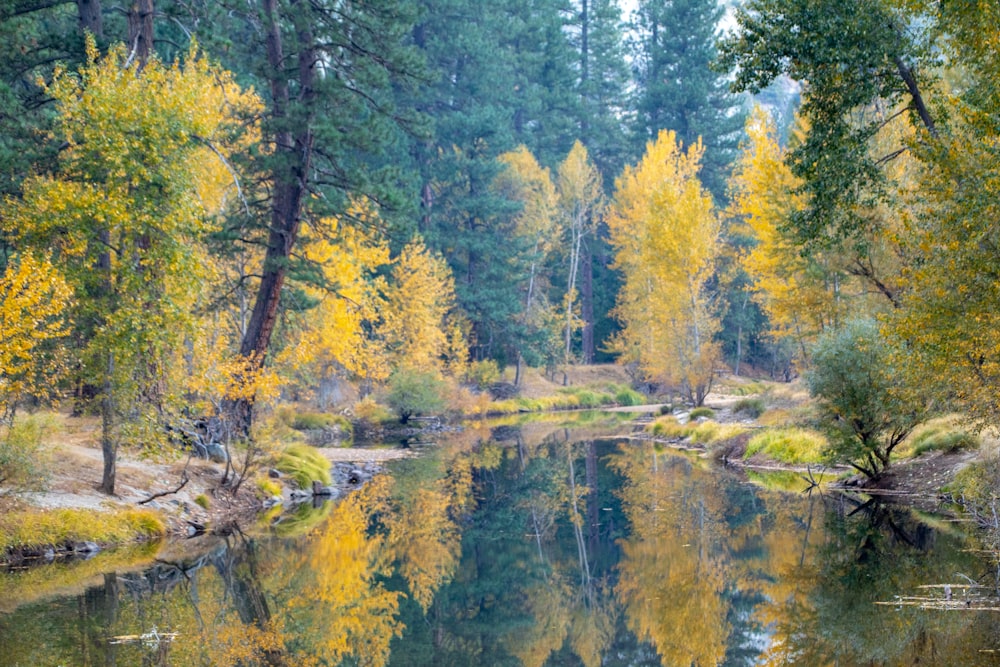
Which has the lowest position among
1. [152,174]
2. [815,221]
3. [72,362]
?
[72,362]

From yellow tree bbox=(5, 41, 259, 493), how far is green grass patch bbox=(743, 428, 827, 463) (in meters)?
13.8

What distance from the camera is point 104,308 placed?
13844mm

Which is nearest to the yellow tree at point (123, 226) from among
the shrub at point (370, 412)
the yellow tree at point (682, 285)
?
the shrub at point (370, 412)

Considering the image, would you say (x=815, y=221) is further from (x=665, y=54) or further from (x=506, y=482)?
(x=665, y=54)

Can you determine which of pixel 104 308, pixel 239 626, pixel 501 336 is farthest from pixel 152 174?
pixel 501 336

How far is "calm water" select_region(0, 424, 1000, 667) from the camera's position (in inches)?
330

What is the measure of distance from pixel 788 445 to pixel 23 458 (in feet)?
53.3

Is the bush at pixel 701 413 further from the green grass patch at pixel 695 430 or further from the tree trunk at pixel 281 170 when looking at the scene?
the tree trunk at pixel 281 170

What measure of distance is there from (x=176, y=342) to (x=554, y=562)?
6.86 metres

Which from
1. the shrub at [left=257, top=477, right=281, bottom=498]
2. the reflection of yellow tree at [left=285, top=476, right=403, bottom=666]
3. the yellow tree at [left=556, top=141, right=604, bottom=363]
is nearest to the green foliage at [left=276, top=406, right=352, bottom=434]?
the shrub at [left=257, top=477, right=281, bottom=498]

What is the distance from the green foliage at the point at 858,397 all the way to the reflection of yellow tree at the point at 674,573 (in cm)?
261

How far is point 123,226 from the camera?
46.0 feet

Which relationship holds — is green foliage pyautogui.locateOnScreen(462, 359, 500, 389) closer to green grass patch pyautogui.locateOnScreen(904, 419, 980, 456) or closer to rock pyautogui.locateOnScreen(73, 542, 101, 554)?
green grass patch pyautogui.locateOnScreen(904, 419, 980, 456)

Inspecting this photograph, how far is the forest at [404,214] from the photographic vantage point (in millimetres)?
11508
